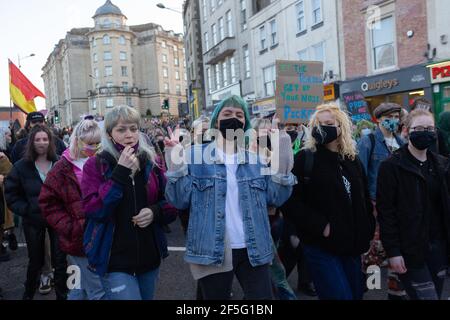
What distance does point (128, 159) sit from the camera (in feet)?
9.08

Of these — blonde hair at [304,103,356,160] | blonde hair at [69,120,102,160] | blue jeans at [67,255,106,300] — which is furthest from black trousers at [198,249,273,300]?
blonde hair at [69,120,102,160]

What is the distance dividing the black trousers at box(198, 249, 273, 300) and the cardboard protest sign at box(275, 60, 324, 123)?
3052 millimetres

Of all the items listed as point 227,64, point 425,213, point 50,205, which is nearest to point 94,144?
point 50,205

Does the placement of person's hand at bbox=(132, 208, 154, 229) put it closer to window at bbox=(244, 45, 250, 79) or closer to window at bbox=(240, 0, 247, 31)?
window at bbox=(244, 45, 250, 79)

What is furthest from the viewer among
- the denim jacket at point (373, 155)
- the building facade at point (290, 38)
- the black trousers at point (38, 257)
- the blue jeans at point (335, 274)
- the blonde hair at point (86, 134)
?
the building facade at point (290, 38)

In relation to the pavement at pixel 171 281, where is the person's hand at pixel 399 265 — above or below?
above

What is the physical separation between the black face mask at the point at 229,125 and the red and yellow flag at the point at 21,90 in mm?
7920

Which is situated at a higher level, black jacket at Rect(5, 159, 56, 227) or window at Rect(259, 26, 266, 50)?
window at Rect(259, 26, 266, 50)

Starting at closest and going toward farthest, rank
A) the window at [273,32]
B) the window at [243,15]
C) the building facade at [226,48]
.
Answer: the window at [273,32] < the window at [243,15] < the building facade at [226,48]

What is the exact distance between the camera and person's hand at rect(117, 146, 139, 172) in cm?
276

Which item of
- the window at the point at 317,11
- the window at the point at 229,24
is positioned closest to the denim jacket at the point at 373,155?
the window at the point at 317,11

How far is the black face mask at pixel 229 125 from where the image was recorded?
2854 mm

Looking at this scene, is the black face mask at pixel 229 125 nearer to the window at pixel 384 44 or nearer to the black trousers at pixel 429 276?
the black trousers at pixel 429 276
